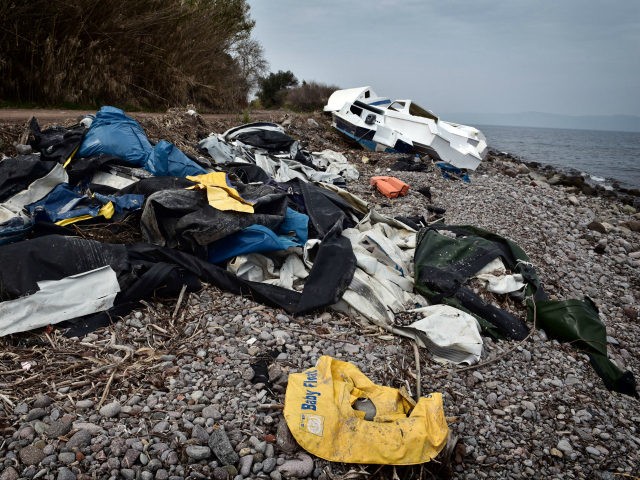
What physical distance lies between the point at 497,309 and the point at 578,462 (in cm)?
124

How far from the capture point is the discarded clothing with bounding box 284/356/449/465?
198cm

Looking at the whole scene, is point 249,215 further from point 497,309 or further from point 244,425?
point 497,309

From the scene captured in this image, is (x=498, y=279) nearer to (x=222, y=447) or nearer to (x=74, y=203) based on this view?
(x=222, y=447)

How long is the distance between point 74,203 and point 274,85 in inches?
1066

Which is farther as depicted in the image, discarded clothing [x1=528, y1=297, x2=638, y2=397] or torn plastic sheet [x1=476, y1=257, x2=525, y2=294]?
torn plastic sheet [x1=476, y1=257, x2=525, y2=294]

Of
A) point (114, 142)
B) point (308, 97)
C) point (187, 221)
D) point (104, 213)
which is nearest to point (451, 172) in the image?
point (114, 142)

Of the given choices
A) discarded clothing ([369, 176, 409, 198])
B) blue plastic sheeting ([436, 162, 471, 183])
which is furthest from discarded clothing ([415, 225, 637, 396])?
blue plastic sheeting ([436, 162, 471, 183])

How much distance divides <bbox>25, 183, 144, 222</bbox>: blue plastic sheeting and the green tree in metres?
25.1

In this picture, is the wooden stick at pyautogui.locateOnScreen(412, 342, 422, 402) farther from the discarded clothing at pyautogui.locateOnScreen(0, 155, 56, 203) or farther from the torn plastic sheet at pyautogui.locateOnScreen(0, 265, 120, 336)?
the discarded clothing at pyautogui.locateOnScreen(0, 155, 56, 203)

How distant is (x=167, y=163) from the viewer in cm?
464

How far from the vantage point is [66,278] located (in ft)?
8.92

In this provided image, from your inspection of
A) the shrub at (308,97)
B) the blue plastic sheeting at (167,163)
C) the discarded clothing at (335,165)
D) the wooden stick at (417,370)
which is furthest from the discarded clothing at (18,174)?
the shrub at (308,97)

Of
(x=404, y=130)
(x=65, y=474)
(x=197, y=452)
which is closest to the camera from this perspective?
(x=65, y=474)

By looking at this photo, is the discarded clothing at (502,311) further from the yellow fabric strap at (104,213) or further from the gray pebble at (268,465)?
the yellow fabric strap at (104,213)
